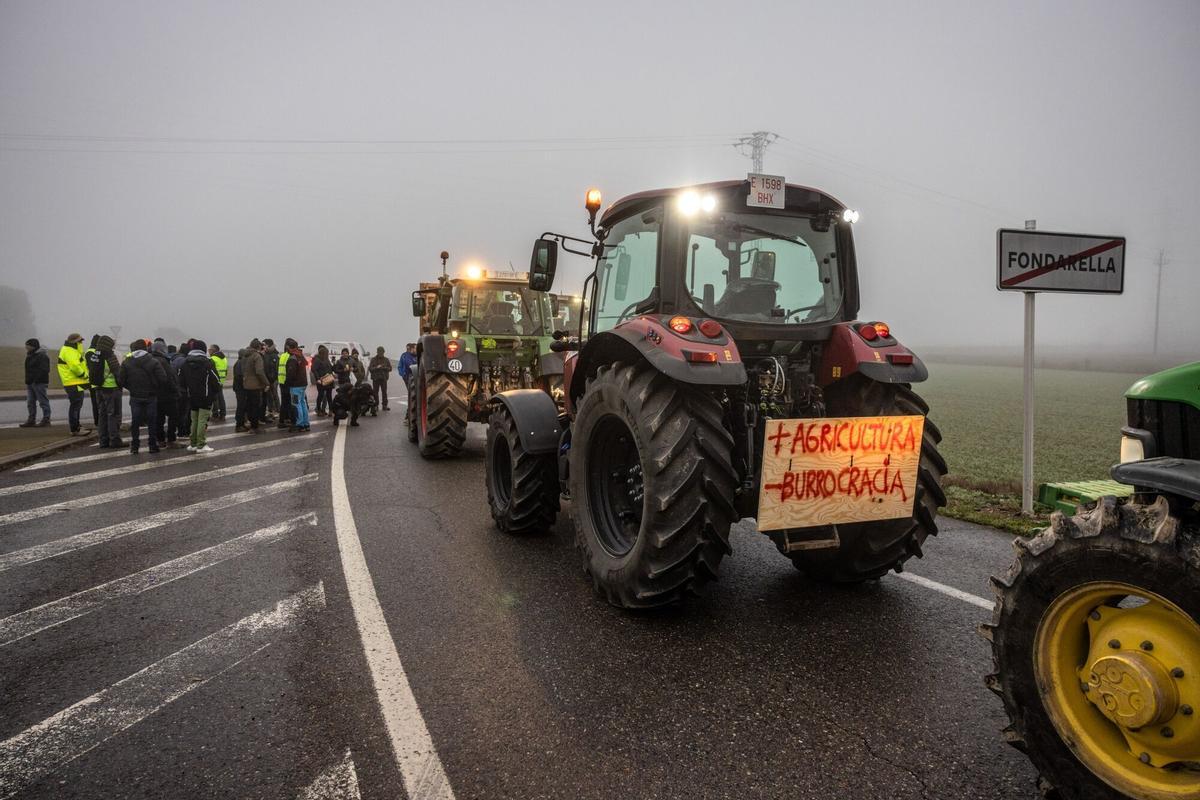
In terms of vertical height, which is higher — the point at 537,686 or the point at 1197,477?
the point at 1197,477

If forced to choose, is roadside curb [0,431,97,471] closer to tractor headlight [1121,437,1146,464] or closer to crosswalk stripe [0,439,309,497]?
crosswalk stripe [0,439,309,497]

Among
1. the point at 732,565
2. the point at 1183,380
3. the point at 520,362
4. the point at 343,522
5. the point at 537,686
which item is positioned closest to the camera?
the point at 1183,380

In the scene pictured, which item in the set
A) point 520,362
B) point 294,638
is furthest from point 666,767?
point 520,362

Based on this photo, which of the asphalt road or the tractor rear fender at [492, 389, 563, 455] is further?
the tractor rear fender at [492, 389, 563, 455]

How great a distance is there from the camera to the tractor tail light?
3.61 m

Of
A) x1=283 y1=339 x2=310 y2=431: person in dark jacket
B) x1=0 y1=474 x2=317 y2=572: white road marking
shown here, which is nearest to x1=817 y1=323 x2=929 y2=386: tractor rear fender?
x1=0 y1=474 x2=317 y2=572: white road marking

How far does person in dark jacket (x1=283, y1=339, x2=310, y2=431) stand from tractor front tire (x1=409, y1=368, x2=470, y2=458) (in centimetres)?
504

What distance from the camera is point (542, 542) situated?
552 cm

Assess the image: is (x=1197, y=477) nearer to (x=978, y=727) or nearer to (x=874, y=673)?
(x=978, y=727)

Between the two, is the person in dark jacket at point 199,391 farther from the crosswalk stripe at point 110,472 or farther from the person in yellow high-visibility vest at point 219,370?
the person in yellow high-visibility vest at point 219,370

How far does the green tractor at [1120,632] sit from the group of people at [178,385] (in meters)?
11.5

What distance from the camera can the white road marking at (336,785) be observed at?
2.30 m

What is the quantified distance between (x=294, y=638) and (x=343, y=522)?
8.69 feet

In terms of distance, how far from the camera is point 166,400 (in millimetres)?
11125
